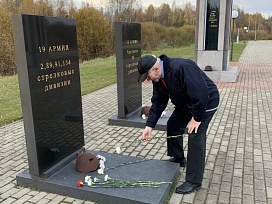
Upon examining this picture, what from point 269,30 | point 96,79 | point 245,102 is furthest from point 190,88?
point 269,30

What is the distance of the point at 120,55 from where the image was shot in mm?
5680

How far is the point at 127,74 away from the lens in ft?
19.5

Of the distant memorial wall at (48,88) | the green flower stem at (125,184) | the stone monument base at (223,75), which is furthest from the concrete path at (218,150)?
the stone monument base at (223,75)

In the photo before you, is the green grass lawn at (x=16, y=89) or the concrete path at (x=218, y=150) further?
the green grass lawn at (x=16, y=89)

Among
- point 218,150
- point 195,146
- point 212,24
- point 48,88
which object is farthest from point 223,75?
point 48,88

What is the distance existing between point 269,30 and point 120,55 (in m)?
79.0

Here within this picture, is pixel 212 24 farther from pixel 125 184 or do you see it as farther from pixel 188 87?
pixel 125 184

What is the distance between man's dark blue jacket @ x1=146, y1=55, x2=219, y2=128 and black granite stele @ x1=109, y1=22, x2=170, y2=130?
7.74 feet

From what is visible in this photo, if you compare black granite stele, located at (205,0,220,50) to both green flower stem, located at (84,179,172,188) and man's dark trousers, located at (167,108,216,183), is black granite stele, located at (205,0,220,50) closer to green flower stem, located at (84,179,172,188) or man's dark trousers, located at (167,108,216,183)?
man's dark trousers, located at (167,108,216,183)

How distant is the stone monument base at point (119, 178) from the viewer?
3.10 m

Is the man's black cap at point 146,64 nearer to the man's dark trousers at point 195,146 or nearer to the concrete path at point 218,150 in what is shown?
the man's dark trousers at point 195,146

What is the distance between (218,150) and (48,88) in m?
2.78

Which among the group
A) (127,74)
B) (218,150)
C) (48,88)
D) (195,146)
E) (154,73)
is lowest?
(218,150)

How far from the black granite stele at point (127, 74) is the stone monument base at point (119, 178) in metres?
1.83
